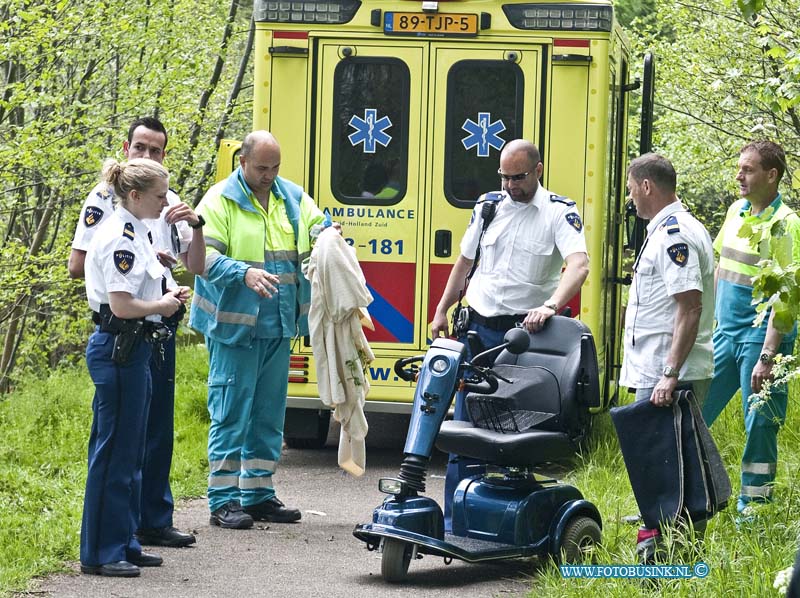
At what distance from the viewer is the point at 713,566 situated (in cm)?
526

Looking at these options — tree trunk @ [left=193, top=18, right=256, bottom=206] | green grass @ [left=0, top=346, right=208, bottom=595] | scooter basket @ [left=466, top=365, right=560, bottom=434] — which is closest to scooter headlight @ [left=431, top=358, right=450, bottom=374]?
scooter basket @ [left=466, top=365, right=560, bottom=434]

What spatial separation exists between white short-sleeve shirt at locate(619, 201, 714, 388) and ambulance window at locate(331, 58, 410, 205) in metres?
3.12

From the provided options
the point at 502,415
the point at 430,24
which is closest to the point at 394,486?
the point at 502,415

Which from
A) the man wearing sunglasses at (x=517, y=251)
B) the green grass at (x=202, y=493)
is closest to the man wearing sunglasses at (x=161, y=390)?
the green grass at (x=202, y=493)

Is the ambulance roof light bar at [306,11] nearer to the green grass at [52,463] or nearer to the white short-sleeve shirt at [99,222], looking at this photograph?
the white short-sleeve shirt at [99,222]

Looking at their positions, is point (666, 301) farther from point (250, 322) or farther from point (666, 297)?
point (250, 322)

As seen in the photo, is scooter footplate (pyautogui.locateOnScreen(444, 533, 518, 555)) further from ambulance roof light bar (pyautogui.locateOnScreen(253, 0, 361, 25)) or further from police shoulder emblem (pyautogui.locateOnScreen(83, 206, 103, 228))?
ambulance roof light bar (pyautogui.locateOnScreen(253, 0, 361, 25))

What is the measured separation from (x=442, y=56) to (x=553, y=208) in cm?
204

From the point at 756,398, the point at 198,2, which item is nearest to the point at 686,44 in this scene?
the point at 198,2

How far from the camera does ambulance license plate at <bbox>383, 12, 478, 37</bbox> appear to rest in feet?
28.5

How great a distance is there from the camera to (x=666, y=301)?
5828 millimetres

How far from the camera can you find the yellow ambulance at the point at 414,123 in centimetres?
860

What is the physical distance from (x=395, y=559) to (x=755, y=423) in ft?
6.62

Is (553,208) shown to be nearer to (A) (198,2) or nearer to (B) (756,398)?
(B) (756,398)
